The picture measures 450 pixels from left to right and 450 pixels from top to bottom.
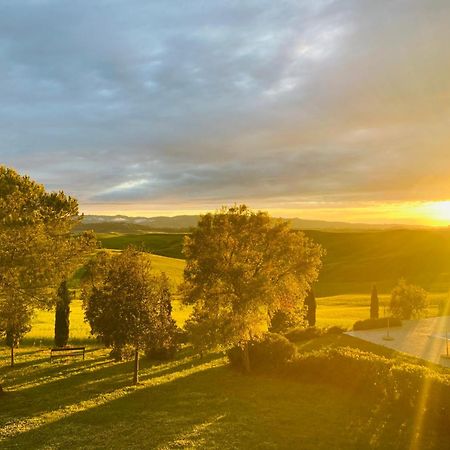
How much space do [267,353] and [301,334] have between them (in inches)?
538

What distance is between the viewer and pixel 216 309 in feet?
96.3

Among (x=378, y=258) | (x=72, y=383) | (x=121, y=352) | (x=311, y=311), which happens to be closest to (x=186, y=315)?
(x=311, y=311)

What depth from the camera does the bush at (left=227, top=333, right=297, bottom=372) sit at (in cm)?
2983

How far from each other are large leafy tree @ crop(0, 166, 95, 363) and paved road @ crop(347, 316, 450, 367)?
26394 millimetres

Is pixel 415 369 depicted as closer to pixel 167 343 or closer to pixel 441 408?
pixel 441 408

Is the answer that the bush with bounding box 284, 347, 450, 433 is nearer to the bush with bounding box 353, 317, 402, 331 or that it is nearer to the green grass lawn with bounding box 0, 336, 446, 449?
the green grass lawn with bounding box 0, 336, 446, 449

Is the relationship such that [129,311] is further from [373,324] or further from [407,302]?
[407,302]

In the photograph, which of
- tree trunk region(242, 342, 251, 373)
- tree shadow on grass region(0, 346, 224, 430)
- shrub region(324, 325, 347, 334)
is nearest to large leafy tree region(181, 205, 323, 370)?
tree trunk region(242, 342, 251, 373)

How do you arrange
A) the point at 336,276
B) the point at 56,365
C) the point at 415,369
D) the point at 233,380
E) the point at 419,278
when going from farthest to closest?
1. the point at 336,276
2. the point at 419,278
3. the point at 56,365
4. the point at 233,380
5. the point at 415,369

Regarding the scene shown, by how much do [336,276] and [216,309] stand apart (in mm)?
114839

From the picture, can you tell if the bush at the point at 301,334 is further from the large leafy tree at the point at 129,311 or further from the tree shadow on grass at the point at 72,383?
the large leafy tree at the point at 129,311

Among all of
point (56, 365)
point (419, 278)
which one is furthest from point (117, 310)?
point (419, 278)

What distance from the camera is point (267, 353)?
3033 centimetres

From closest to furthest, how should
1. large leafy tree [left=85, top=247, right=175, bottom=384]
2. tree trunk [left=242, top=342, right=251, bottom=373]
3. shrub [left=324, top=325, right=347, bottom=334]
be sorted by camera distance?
large leafy tree [left=85, top=247, right=175, bottom=384] < tree trunk [left=242, top=342, right=251, bottom=373] < shrub [left=324, top=325, right=347, bottom=334]
